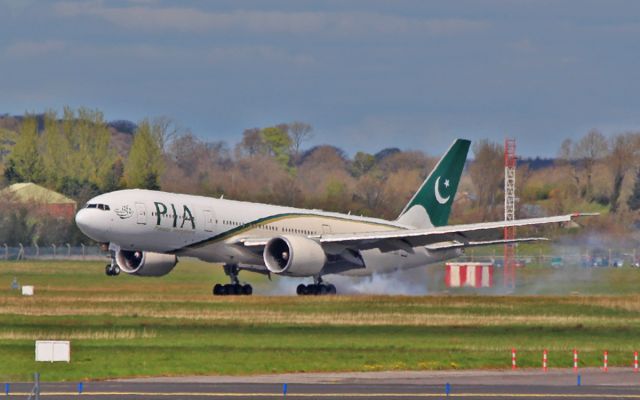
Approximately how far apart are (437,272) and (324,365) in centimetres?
3861

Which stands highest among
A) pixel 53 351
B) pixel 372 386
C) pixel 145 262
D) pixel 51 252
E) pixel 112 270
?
pixel 51 252

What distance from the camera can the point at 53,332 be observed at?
48844 millimetres

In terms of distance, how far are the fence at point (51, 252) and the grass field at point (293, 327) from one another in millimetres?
14233

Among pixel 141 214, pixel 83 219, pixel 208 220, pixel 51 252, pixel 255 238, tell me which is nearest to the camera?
pixel 141 214

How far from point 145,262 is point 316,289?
753 cm

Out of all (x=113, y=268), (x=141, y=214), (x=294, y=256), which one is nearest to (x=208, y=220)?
(x=141, y=214)

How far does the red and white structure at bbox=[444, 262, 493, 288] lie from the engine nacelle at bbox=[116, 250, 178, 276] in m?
14.8

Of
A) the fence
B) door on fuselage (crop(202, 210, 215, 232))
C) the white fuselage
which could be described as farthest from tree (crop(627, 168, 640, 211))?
door on fuselage (crop(202, 210, 215, 232))

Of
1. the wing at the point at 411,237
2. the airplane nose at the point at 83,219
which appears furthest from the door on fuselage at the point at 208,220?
the airplane nose at the point at 83,219

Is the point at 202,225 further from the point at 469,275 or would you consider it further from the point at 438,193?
the point at 469,275

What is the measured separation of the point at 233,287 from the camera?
68.8m

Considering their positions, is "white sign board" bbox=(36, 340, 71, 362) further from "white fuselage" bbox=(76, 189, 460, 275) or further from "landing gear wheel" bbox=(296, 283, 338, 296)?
"landing gear wheel" bbox=(296, 283, 338, 296)

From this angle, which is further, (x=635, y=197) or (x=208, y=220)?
(x=635, y=197)

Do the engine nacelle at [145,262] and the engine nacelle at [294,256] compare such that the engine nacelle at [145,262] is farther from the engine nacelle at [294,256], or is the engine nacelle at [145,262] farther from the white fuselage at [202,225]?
the engine nacelle at [294,256]
